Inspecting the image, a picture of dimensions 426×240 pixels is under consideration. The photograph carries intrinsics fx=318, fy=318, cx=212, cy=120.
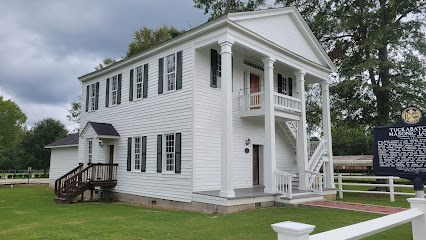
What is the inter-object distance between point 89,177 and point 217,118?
24.8 ft

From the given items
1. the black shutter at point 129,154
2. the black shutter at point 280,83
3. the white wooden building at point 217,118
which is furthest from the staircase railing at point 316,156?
the black shutter at point 129,154

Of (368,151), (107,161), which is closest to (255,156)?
(107,161)

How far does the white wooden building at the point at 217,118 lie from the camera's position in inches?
487

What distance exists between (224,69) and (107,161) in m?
9.75

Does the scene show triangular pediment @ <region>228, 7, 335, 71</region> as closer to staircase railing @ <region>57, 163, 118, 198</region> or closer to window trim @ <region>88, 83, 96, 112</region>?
staircase railing @ <region>57, 163, 118, 198</region>

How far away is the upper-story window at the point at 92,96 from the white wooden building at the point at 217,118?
4.01 feet

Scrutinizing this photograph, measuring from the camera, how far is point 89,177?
53.3 feet

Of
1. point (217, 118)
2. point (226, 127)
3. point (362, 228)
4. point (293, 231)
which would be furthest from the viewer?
point (217, 118)

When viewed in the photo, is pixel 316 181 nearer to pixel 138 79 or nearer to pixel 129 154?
pixel 129 154

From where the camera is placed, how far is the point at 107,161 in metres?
17.9

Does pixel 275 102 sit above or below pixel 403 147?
above

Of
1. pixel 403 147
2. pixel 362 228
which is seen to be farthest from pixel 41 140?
pixel 362 228

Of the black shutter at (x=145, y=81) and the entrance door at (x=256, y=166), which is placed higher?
the black shutter at (x=145, y=81)

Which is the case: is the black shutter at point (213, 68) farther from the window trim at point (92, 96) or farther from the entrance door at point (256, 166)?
the window trim at point (92, 96)
